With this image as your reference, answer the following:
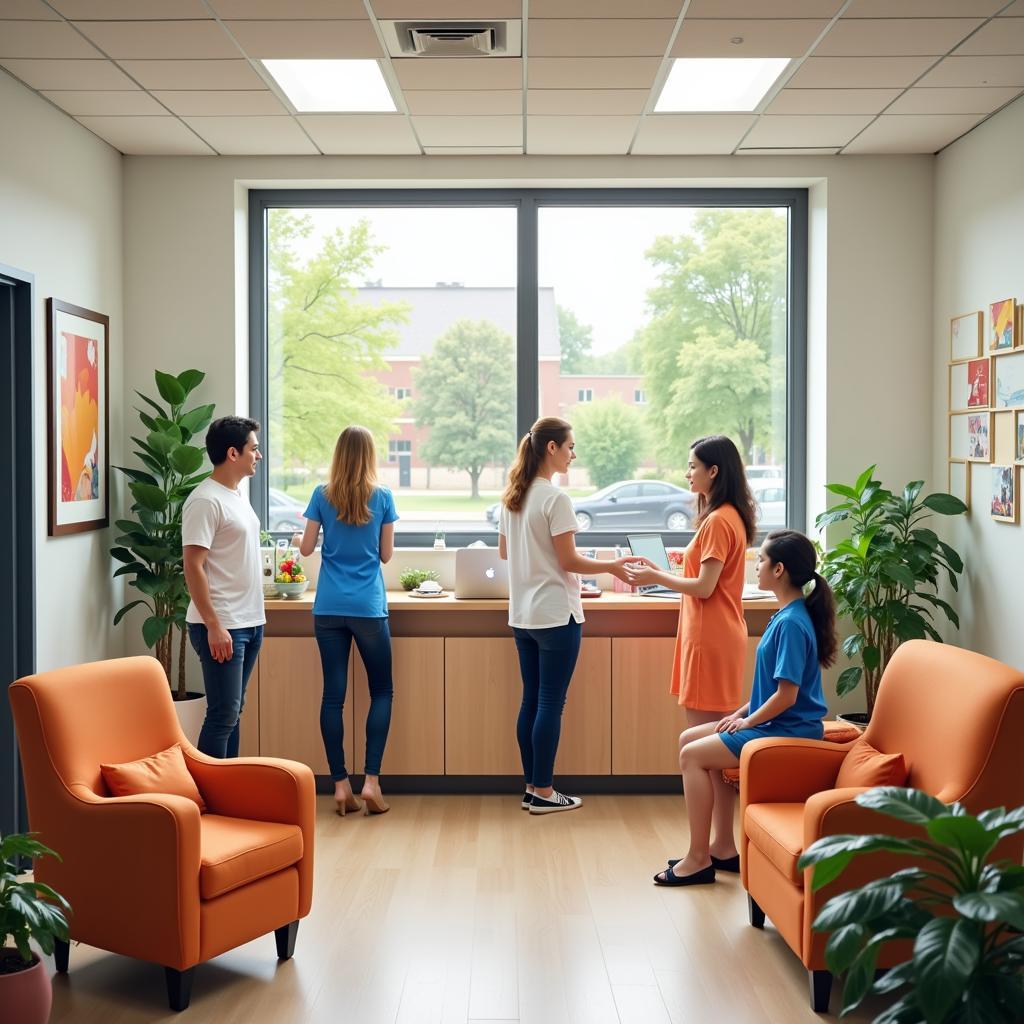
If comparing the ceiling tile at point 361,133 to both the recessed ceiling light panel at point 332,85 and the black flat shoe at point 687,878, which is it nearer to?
the recessed ceiling light panel at point 332,85

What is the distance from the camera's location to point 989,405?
4602 millimetres

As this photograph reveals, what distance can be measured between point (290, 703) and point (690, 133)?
3147 millimetres

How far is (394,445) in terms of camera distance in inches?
223

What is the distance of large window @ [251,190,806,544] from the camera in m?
5.59

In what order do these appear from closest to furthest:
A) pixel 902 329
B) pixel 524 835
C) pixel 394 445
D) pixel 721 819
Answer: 1. pixel 721 819
2. pixel 524 835
3. pixel 902 329
4. pixel 394 445

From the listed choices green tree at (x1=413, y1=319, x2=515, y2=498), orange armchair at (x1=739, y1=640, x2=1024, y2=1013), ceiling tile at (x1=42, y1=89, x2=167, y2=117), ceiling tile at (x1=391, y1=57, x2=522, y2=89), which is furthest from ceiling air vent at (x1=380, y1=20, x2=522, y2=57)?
orange armchair at (x1=739, y1=640, x2=1024, y2=1013)

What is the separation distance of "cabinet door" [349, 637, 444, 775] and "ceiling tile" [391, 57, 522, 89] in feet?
7.73

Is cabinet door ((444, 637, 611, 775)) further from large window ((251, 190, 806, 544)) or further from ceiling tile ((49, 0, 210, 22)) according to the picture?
ceiling tile ((49, 0, 210, 22))

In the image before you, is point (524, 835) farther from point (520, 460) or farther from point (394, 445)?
point (394, 445)

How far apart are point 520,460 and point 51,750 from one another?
2210 millimetres

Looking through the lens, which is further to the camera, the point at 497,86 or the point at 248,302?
the point at 248,302

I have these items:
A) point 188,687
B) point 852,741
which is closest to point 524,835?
point 852,741

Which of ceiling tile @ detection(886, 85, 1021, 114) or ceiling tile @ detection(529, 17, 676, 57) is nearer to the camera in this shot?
ceiling tile @ detection(529, 17, 676, 57)

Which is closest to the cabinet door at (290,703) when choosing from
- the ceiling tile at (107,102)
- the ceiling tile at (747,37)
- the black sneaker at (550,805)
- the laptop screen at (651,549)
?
the black sneaker at (550,805)
